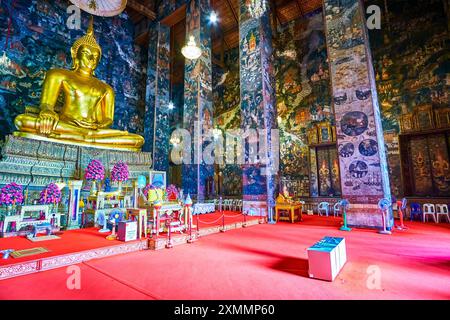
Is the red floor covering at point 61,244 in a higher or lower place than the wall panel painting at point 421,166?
lower

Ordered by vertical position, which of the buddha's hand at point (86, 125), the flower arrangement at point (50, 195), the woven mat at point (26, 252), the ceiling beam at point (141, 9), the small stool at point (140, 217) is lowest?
the woven mat at point (26, 252)

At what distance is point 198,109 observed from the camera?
8.14 m

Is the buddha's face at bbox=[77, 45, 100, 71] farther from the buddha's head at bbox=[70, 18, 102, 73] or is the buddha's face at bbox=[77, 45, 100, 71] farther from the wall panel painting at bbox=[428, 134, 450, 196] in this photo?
the wall panel painting at bbox=[428, 134, 450, 196]

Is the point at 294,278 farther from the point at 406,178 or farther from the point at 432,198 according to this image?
the point at 406,178

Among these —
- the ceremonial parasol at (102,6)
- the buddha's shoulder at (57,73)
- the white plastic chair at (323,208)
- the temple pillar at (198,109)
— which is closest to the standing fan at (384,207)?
the white plastic chair at (323,208)

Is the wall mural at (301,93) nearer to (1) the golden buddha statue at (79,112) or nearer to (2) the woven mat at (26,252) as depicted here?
(1) the golden buddha statue at (79,112)

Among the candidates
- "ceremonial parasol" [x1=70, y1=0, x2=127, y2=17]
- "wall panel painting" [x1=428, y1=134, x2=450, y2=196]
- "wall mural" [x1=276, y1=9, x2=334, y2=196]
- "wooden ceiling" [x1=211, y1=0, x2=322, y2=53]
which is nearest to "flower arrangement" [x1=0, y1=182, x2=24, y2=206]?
"ceremonial parasol" [x1=70, y1=0, x2=127, y2=17]

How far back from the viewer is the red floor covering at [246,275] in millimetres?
1735

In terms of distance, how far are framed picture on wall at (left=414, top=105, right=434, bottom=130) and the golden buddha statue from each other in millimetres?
8472

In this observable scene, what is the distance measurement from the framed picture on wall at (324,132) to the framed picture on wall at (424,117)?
8.21 ft

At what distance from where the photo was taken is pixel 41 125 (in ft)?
17.3

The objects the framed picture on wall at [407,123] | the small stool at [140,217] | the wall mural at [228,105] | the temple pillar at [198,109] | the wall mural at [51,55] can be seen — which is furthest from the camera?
the wall mural at [228,105]

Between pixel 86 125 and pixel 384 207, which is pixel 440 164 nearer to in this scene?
pixel 384 207

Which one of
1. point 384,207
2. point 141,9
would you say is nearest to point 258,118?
point 384,207
